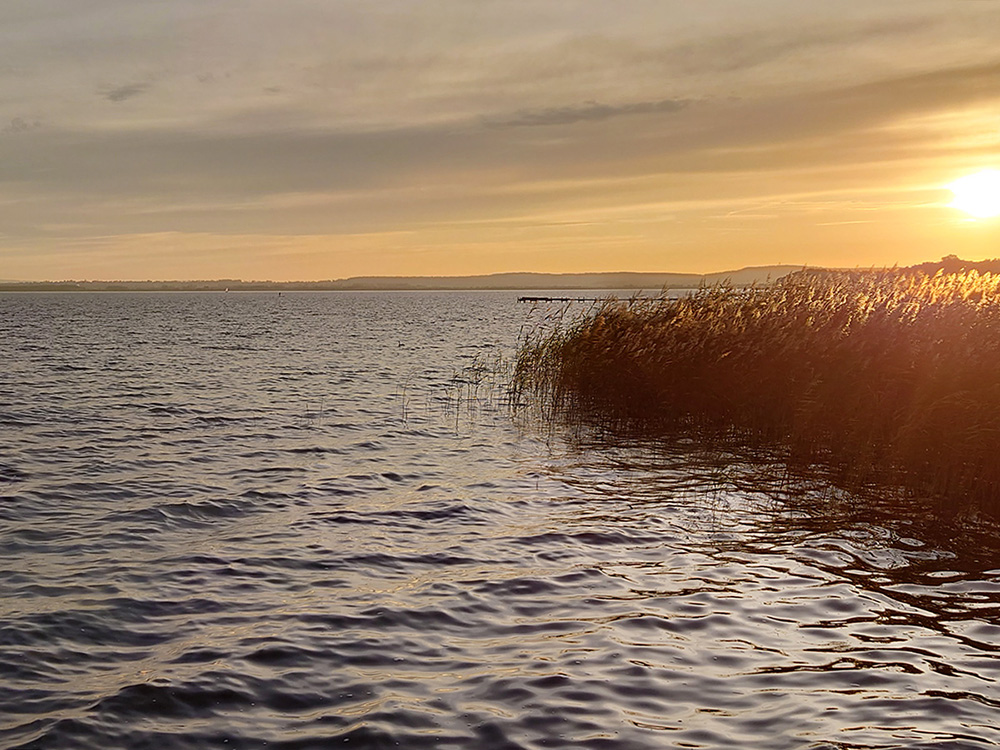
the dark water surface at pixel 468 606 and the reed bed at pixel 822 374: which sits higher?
the reed bed at pixel 822 374

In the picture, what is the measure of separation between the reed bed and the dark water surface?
2362 mm

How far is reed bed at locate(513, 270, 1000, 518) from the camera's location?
15.8 meters

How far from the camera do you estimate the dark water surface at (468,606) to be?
6977mm

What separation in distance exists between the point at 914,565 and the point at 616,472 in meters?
7.31

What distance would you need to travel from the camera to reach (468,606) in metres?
9.77

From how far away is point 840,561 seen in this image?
37.8ft

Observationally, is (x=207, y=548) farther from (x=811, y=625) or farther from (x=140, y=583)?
(x=811, y=625)

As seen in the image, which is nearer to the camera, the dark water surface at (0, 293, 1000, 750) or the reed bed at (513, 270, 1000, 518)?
the dark water surface at (0, 293, 1000, 750)

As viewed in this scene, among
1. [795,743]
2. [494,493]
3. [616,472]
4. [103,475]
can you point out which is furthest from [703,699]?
[103,475]

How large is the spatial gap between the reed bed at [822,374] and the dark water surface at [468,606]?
93.0 inches

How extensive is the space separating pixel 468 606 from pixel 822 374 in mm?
12542

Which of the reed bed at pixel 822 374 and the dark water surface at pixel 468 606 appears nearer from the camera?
the dark water surface at pixel 468 606

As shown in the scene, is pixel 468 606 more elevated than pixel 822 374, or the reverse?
pixel 822 374

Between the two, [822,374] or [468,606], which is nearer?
[468,606]
